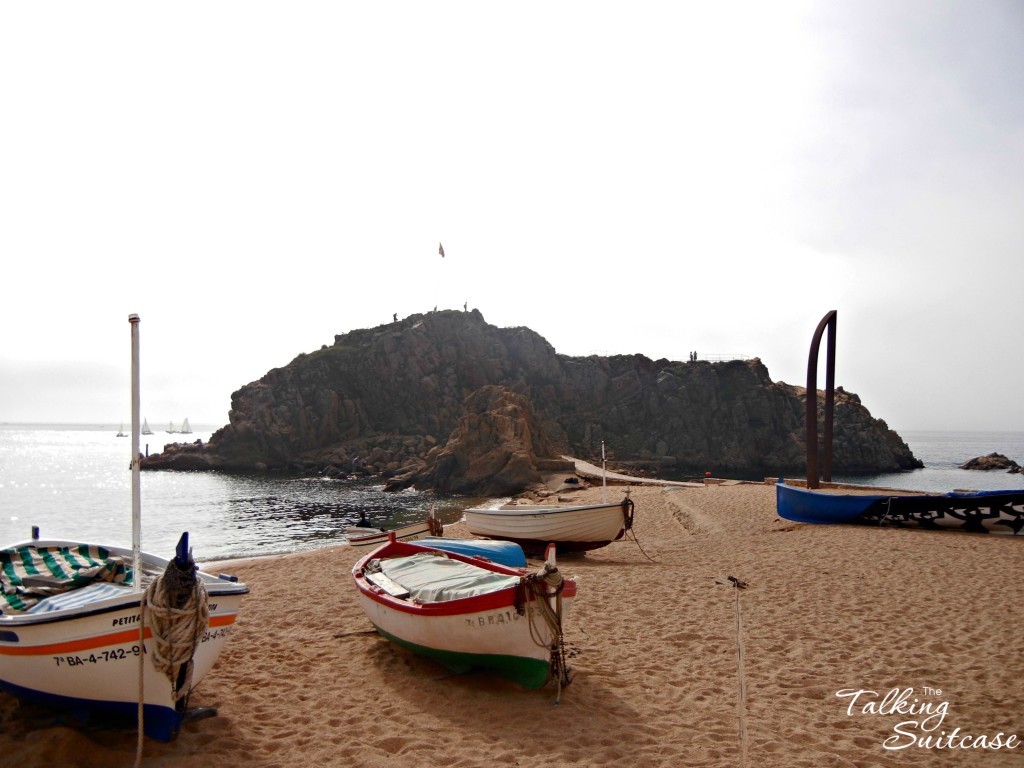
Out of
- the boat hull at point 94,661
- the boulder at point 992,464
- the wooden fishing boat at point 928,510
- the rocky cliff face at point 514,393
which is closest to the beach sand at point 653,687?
the boat hull at point 94,661

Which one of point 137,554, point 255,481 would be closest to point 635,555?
point 137,554

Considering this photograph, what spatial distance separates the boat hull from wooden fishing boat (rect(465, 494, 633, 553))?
10.4m

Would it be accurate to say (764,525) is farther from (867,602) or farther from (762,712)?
(762,712)

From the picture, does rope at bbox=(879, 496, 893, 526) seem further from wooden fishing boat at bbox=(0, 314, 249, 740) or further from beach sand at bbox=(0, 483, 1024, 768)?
wooden fishing boat at bbox=(0, 314, 249, 740)

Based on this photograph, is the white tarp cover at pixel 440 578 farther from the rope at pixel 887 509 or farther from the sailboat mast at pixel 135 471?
the rope at pixel 887 509

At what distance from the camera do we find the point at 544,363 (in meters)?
98.3

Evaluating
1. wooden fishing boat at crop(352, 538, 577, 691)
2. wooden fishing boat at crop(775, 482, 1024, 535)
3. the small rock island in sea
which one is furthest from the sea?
wooden fishing boat at crop(775, 482, 1024, 535)

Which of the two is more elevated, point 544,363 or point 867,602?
point 544,363

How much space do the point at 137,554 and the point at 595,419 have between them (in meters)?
88.2

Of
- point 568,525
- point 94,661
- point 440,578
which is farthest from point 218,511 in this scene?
point 94,661

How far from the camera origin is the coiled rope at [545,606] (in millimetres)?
6602

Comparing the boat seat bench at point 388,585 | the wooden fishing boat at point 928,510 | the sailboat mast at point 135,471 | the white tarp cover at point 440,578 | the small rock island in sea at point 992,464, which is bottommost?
the small rock island in sea at point 992,464

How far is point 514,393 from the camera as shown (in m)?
66.8

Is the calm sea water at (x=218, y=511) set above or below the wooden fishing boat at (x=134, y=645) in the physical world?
below
